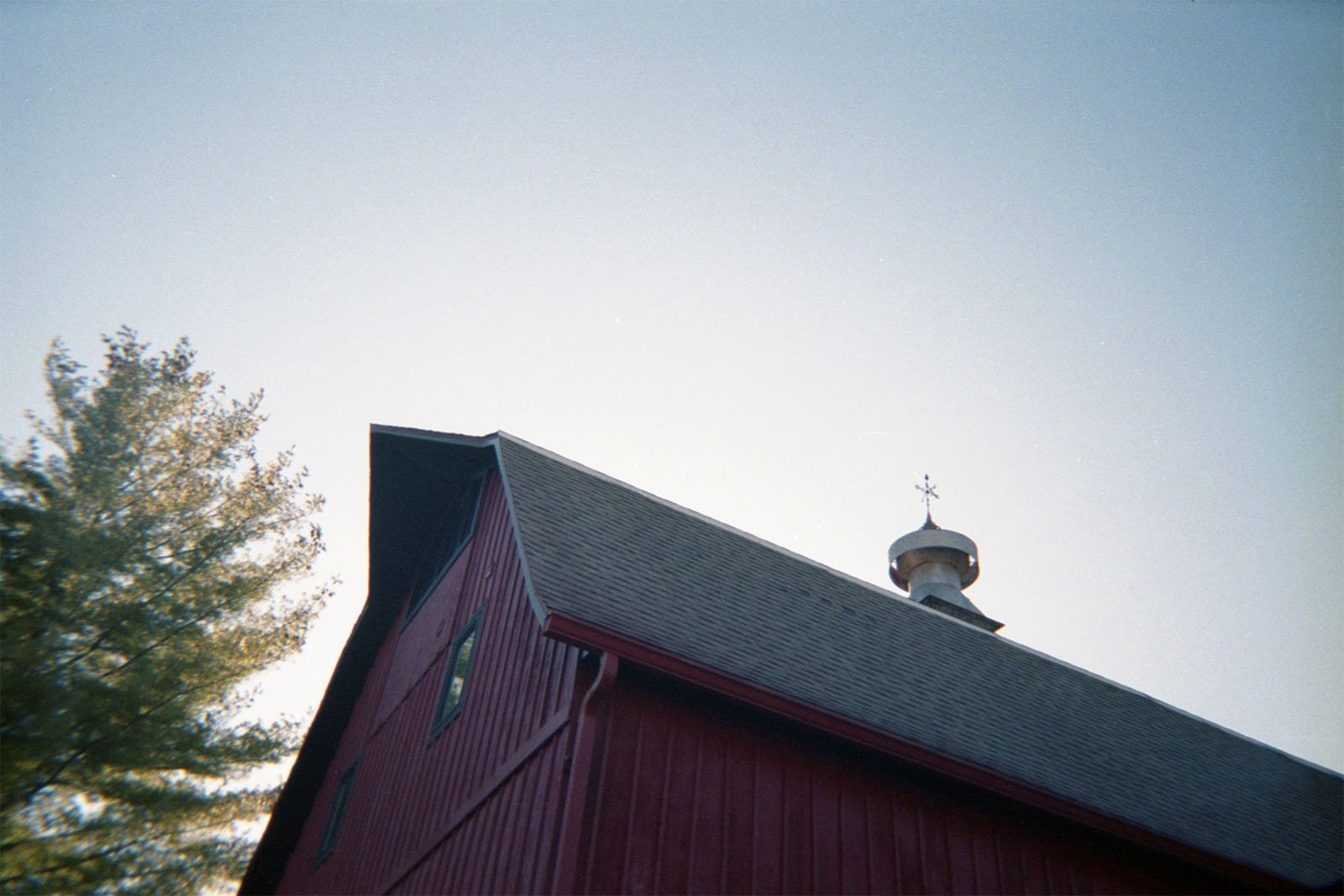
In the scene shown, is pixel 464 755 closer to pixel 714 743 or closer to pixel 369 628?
pixel 714 743

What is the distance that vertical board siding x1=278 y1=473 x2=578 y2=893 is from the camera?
5953 mm

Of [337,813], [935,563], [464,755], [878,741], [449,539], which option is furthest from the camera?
[935,563]

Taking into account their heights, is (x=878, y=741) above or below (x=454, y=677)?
below

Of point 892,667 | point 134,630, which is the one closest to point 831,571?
point 892,667

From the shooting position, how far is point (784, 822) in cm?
616

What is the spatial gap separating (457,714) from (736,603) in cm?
272

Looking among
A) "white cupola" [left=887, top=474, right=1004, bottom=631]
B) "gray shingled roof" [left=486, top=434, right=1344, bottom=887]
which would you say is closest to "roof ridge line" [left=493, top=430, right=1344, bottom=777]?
"gray shingled roof" [left=486, top=434, right=1344, bottom=887]

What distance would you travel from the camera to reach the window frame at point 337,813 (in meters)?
10.7

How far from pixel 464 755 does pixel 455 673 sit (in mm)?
1444

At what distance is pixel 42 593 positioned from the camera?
11602mm

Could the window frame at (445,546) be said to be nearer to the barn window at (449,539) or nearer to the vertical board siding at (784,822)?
the barn window at (449,539)

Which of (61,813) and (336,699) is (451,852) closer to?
(336,699)

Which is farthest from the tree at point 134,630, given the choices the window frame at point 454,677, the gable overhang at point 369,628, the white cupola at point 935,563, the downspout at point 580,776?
the white cupola at point 935,563

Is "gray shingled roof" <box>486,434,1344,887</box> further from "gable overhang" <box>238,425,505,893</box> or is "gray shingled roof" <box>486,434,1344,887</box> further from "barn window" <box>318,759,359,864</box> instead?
"barn window" <box>318,759,359,864</box>
